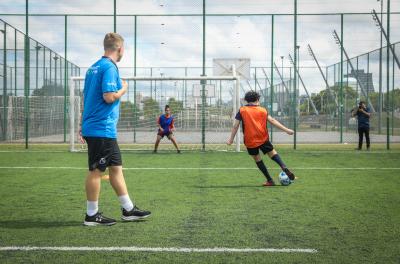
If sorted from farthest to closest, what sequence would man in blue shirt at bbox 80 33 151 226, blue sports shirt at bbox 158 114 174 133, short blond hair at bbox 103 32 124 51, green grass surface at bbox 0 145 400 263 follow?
blue sports shirt at bbox 158 114 174 133
short blond hair at bbox 103 32 124 51
man in blue shirt at bbox 80 33 151 226
green grass surface at bbox 0 145 400 263

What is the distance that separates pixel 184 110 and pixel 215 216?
45.6ft

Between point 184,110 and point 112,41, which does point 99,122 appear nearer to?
point 112,41

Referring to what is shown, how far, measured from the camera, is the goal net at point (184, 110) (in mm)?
18641

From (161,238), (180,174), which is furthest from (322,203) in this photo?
(180,174)

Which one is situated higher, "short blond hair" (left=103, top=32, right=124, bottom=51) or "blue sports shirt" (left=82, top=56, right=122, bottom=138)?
"short blond hair" (left=103, top=32, right=124, bottom=51)

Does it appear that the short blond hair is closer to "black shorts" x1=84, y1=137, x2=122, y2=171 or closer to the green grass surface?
"black shorts" x1=84, y1=137, x2=122, y2=171

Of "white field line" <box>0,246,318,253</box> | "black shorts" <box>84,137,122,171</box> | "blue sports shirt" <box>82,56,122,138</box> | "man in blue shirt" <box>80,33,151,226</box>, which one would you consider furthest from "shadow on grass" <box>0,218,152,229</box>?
"blue sports shirt" <box>82,56,122,138</box>

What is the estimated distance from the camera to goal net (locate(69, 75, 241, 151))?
1864 centimetres

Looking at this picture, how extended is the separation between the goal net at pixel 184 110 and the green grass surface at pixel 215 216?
8409 mm

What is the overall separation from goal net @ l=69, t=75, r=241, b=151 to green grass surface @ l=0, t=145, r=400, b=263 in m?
8.41

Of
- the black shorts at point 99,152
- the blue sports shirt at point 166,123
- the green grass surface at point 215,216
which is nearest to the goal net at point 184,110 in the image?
the blue sports shirt at point 166,123

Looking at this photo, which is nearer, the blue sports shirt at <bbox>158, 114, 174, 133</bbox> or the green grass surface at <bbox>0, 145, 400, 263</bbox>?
the green grass surface at <bbox>0, 145, 400, 263</bbox>

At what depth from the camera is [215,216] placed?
561 centimetres

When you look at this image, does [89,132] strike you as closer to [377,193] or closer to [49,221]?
[49,221]
